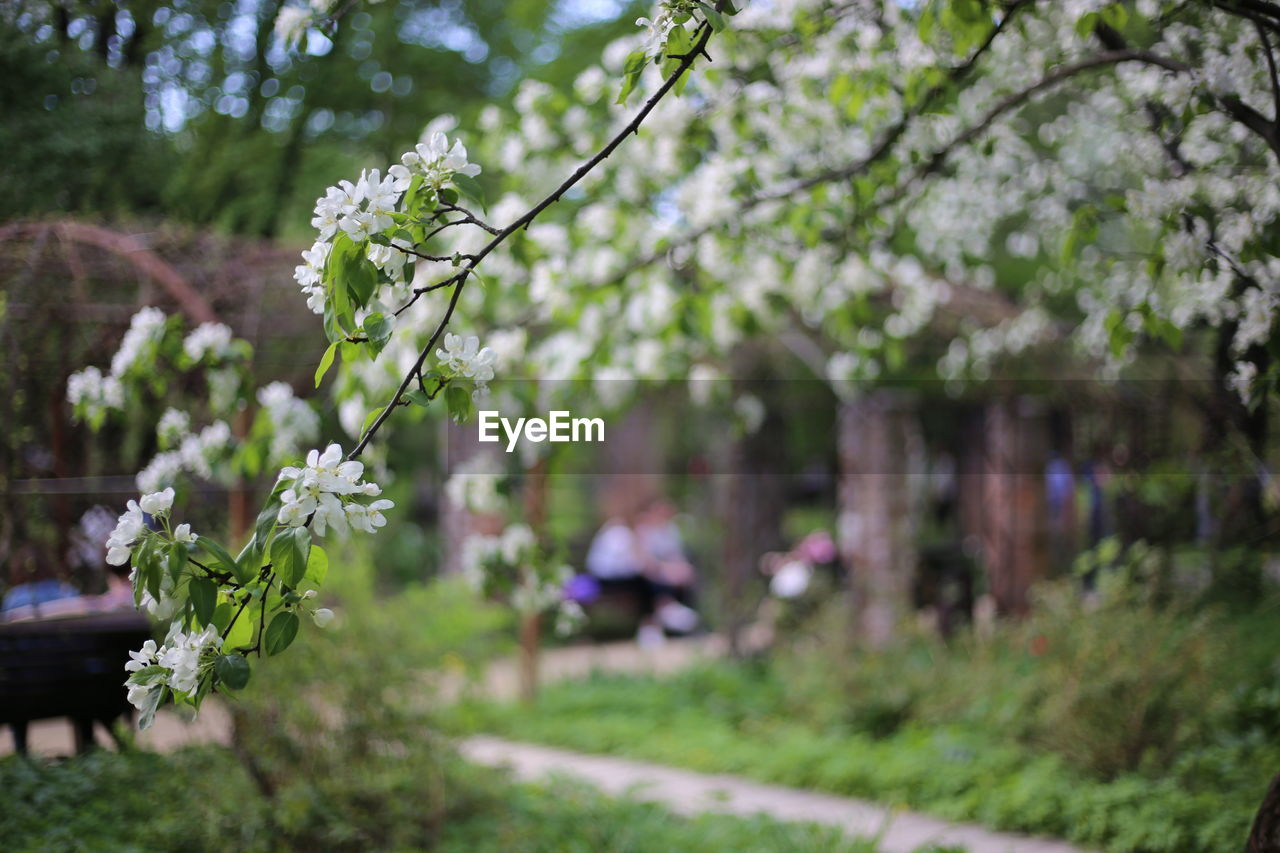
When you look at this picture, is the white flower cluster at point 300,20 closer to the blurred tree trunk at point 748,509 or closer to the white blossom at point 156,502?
the white blossom at point 156,502

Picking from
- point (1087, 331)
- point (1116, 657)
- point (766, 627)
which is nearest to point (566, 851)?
point (1116, 657)

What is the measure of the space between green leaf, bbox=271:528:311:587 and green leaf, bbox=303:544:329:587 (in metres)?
0.14

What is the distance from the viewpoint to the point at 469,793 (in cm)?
465

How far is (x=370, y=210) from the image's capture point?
2100mm

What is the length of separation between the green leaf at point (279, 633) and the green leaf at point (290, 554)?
0.38 ft

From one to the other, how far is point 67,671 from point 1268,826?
3.69 meters

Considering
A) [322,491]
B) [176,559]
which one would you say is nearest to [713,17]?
[322,491]

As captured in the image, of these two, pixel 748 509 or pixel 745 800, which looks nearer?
pixel 745 800

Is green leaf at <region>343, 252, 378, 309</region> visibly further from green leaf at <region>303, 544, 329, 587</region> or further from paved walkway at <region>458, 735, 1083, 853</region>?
paved walkway at <region>458, 735, 1083, 853</region>

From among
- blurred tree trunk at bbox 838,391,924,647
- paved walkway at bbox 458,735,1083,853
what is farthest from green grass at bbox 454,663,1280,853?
blurred tree trunk at bbox 838,391,924,647

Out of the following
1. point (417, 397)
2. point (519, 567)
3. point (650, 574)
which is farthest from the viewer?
point (650, 574)

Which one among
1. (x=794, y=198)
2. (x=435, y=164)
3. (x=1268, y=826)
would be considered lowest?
(x=1268, y=826)

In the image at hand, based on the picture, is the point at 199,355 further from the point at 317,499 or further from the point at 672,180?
the point at 672,180

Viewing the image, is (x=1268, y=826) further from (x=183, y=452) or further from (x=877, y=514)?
(x=877, y=514)
